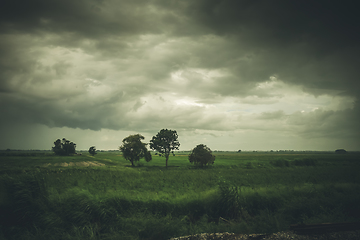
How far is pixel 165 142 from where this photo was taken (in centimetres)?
5638

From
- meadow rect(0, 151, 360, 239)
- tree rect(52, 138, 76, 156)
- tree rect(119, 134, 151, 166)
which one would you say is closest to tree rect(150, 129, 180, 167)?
tree rect(119, 134, 151, 166)

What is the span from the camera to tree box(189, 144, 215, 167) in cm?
Answer: 4919

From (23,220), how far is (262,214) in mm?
15436

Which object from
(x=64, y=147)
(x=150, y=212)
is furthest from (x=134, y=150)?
(x=64, y=147)

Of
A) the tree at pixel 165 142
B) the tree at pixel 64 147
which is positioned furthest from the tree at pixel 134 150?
the tree at pixel 64 147

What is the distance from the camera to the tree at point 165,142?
5634cm

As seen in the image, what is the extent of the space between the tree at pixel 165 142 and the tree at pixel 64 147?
247ft

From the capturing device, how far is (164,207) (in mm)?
13469

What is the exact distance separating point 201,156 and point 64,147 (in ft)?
306

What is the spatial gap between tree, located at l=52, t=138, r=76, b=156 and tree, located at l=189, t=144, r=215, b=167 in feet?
289

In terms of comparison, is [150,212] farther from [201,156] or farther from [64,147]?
[64,147]

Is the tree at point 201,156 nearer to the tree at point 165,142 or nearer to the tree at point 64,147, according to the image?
the tree at point 165,142

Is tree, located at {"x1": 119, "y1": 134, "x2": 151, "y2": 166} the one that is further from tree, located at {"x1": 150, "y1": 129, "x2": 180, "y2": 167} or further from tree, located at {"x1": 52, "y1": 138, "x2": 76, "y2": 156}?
tree, located at {"x1": 52, "y1": 138, "x2": 76, "y2": 156}

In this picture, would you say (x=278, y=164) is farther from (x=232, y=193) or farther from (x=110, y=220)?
(x=110, y=220)
